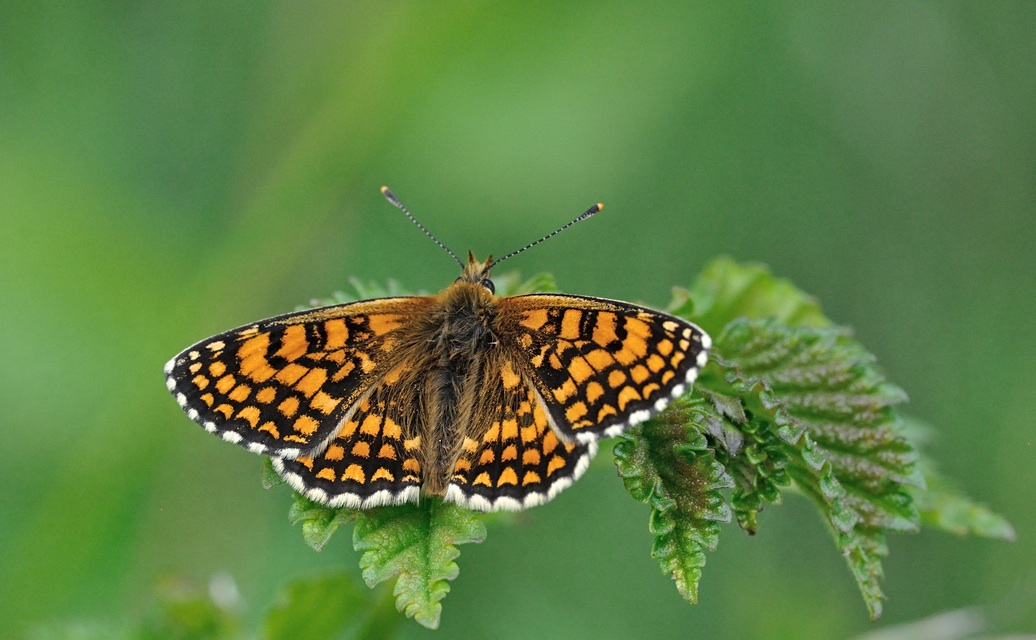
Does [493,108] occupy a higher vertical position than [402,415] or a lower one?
higher

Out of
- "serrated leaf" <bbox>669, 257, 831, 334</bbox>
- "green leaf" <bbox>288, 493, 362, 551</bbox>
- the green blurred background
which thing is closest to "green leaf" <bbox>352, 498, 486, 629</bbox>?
"green leaf" <bbox>288, 493, 362, 551</bbox>

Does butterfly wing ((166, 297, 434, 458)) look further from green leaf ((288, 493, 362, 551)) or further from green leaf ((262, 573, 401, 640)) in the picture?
green leaf ((262, 573, 401, 640))

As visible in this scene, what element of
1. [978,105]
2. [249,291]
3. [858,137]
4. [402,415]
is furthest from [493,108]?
[402,415]

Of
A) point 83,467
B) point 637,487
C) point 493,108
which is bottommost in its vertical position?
point 637,487

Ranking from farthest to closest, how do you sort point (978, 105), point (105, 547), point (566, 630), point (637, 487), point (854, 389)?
1. point (978, 105)
2. point (566, 630)
3. point (105, 547)
4. point (854, 389)
5. point (637, 487)

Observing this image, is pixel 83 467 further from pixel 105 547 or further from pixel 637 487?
pixel 637 487

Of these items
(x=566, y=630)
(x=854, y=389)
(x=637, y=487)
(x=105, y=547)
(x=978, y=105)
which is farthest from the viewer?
(x=978, y=105)

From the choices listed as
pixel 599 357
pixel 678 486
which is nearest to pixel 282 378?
pixel 599 357

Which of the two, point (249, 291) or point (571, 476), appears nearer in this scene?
point (571, 476)

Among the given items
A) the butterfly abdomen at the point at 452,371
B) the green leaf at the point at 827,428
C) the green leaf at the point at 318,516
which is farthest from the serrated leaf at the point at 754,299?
the green leaf at the point at 318,516
